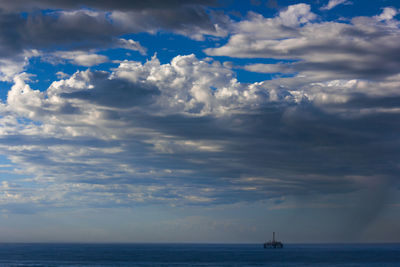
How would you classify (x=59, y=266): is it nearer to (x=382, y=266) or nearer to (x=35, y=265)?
(x=35, y=265)

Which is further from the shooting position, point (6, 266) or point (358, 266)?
point (358, 266)

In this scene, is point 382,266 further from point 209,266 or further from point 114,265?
point 114,265

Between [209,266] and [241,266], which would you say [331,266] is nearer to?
[241,266]

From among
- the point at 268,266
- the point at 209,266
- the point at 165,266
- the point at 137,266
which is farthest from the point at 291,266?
the point at 137,266

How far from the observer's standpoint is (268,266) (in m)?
126

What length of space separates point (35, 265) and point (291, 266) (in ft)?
240

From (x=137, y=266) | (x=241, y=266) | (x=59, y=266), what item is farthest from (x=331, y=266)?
(x=59, y=266)

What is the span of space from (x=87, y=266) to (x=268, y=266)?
2031 inches

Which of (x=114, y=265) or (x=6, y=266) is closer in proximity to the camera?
(x=6, y=266)

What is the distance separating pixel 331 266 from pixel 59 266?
255 feet

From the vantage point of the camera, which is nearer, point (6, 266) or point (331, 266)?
point (6, 266)

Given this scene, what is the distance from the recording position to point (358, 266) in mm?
127562

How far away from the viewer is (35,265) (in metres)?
122

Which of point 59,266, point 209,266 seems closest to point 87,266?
point 59,266
